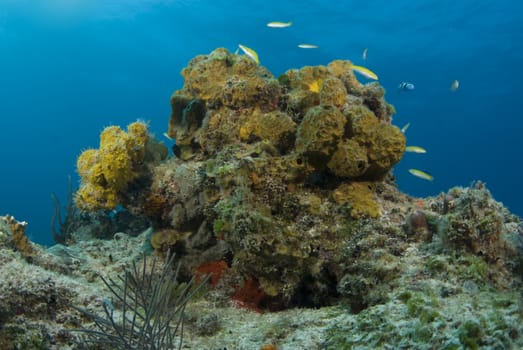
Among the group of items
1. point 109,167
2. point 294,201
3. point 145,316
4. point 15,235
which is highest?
point 109,167

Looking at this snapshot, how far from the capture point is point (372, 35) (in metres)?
44.6

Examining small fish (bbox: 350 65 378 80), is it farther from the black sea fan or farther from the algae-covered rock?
the black sea fan

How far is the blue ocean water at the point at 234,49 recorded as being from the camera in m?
41.1

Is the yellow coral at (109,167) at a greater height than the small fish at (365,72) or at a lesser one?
lesser

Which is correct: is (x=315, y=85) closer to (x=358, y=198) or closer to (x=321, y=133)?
(x=321, y=133)

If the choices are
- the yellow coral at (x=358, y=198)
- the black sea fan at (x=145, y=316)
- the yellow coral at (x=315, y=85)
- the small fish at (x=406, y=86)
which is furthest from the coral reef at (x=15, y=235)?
the small fish at (x=406, y=86)

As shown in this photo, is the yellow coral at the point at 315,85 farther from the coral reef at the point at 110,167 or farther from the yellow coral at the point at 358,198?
the coral reef at the point at 110,167

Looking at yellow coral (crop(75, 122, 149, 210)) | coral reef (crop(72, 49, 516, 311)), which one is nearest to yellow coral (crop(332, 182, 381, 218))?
coral reef (crop(72, 49, 516, 311))

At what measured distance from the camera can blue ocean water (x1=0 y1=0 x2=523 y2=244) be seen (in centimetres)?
4106

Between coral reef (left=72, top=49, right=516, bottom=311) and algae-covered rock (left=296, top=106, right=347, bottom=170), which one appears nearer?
coral reef (left=72, top=49, right=516, bottom=311)

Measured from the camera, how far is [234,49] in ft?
180

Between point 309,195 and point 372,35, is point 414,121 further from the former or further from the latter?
point 309,195

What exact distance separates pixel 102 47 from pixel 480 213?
9201 cm

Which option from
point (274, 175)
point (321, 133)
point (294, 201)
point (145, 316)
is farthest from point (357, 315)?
point (321, 133)
